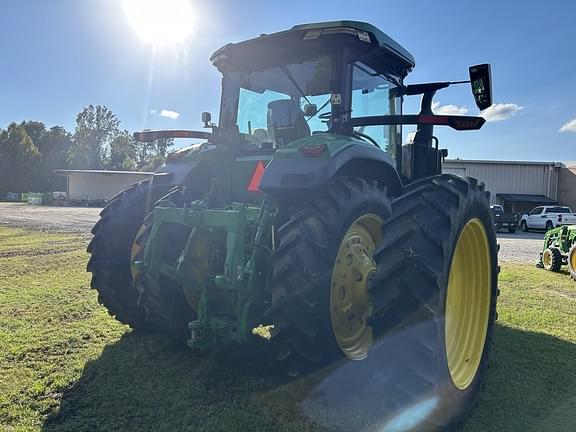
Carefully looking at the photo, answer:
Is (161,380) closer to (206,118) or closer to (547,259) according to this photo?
(206,118)

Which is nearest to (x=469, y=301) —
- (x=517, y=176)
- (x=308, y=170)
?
(x=308, y=170)

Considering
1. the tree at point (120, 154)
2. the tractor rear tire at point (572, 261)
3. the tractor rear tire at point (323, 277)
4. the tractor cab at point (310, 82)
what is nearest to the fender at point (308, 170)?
the tractor rear tire at point (323, 277)

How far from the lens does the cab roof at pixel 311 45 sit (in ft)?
10.8

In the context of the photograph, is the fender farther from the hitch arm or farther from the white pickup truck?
the white pickup truck

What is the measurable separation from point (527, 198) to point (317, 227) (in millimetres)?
31736

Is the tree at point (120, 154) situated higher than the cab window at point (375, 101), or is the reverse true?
the tree at point (120, 154)

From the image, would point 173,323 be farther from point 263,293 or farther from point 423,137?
point 423,137

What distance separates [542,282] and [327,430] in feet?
23.0

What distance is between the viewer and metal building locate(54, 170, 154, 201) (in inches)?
1783

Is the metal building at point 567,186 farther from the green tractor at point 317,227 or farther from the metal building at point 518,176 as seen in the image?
the green tractor at point 317,227

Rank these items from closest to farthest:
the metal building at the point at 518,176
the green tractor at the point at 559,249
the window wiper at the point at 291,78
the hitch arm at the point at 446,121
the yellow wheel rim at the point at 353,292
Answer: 1. the yellow wheel rim at the point at 353,292
2. the hitch arm at the point at 446,121
3. the window wiper at the point at 291,78
4. the green tractor at the point at 559,249
5. the metal building at the point at 518,176

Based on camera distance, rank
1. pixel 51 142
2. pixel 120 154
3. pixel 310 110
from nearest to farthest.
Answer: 1. pixel 310 110
2. pixel 51 142
3. pixel 120 154

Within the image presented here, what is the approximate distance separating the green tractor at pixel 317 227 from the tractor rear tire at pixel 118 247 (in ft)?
0.04

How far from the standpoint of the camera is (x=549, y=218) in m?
24.3
